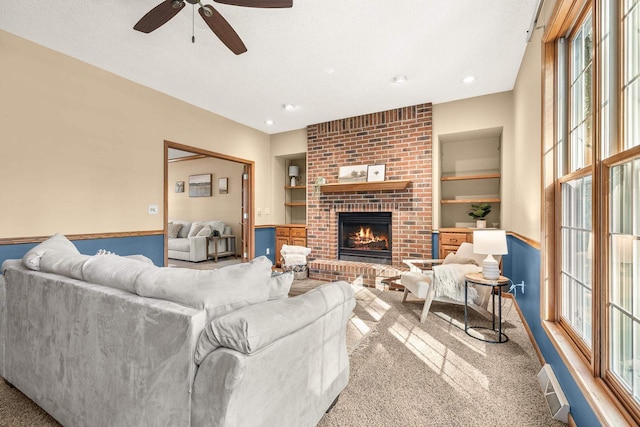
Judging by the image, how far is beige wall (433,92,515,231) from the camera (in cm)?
372

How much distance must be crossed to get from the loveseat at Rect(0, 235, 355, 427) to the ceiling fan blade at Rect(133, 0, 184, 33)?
167cm

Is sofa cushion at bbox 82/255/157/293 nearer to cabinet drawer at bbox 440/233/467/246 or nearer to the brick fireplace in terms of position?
the brick fireplace

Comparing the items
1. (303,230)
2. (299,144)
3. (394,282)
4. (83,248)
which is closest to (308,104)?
(299,144)

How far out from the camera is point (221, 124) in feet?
15.2

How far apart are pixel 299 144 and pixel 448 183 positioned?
2653 millimetres

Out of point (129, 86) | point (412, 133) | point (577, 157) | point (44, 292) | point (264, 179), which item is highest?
point (129, 86)

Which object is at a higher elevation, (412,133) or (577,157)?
(412,133)

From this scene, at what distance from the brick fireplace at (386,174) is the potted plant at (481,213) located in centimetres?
63

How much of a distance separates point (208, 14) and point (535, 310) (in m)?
3.23

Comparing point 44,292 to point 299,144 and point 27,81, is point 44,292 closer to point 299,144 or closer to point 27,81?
point 27,81

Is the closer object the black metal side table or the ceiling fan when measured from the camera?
the ceiling fan

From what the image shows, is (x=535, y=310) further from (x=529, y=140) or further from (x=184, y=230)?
(x=184, y=230)

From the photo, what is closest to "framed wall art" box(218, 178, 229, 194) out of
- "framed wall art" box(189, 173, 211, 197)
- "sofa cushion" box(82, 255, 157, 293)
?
"framed wall art" box(189, 173, 211, 197)

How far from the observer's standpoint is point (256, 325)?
0.98m
